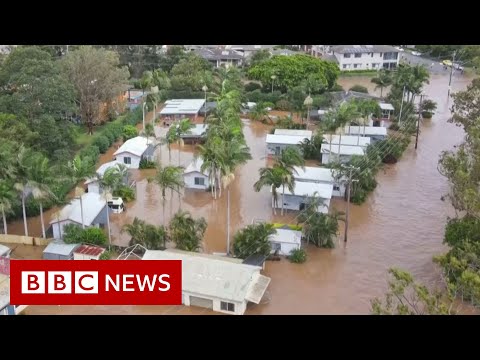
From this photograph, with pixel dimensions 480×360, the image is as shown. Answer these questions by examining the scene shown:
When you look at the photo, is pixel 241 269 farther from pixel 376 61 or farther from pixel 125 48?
pixel 376 61

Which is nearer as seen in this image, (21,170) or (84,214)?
(21,170)

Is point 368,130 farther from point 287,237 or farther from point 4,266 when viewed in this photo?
point 4,266

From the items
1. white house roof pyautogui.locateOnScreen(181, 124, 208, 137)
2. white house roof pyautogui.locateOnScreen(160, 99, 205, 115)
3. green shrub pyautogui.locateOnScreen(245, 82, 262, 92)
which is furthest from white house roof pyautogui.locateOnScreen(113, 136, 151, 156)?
green shrub pyautogui.locateOnScreen(245, 82, 262, 92)

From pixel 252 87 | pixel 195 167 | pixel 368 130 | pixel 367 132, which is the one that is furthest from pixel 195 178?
pixel 252 87

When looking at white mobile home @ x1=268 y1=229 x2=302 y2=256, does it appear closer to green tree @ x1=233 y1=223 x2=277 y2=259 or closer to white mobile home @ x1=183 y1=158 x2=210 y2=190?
green tree @ x1=233 y1=223 x2=277 y2=259

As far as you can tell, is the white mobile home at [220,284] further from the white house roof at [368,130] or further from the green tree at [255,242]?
the white house roof at [368,130]
